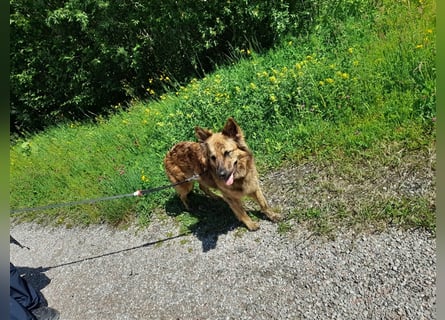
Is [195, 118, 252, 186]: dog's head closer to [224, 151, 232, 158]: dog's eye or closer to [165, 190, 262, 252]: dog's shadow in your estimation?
[224, 151, 232, 158]: dog's eye

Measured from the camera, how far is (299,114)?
490cm

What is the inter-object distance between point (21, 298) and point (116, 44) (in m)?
8.50

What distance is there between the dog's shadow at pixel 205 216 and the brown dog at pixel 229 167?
0.91 feet

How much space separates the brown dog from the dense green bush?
441cm

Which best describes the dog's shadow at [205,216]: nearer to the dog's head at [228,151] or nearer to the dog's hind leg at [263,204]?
the dog's hind leg at [263,204]

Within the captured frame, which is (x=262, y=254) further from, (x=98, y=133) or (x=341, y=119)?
(x=98, y=133)

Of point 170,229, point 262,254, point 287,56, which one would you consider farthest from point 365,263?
point 287,56

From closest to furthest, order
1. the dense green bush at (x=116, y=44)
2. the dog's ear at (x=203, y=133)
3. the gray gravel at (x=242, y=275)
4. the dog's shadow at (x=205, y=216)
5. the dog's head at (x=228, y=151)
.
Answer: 1. the gray gravel at (x=242, y=275)
2. the dog's head at (x=228, y=151)
3. the dog's ear at (x=203, y=133)
4. the dog's shadow at (x=205, y=216)
5. the dense green bush at (x=116, y=44)

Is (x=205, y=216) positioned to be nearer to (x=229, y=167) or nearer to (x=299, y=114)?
(x=229, y=167)

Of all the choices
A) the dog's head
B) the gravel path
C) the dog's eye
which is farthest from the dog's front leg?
the dog's eye

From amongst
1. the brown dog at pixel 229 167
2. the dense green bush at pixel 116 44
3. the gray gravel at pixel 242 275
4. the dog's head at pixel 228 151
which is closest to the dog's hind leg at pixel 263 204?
the brown dog at pixel 229 167

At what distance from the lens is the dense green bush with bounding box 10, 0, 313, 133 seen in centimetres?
827

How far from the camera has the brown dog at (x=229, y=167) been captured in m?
3.69

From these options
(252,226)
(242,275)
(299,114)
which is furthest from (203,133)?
(299,114)
